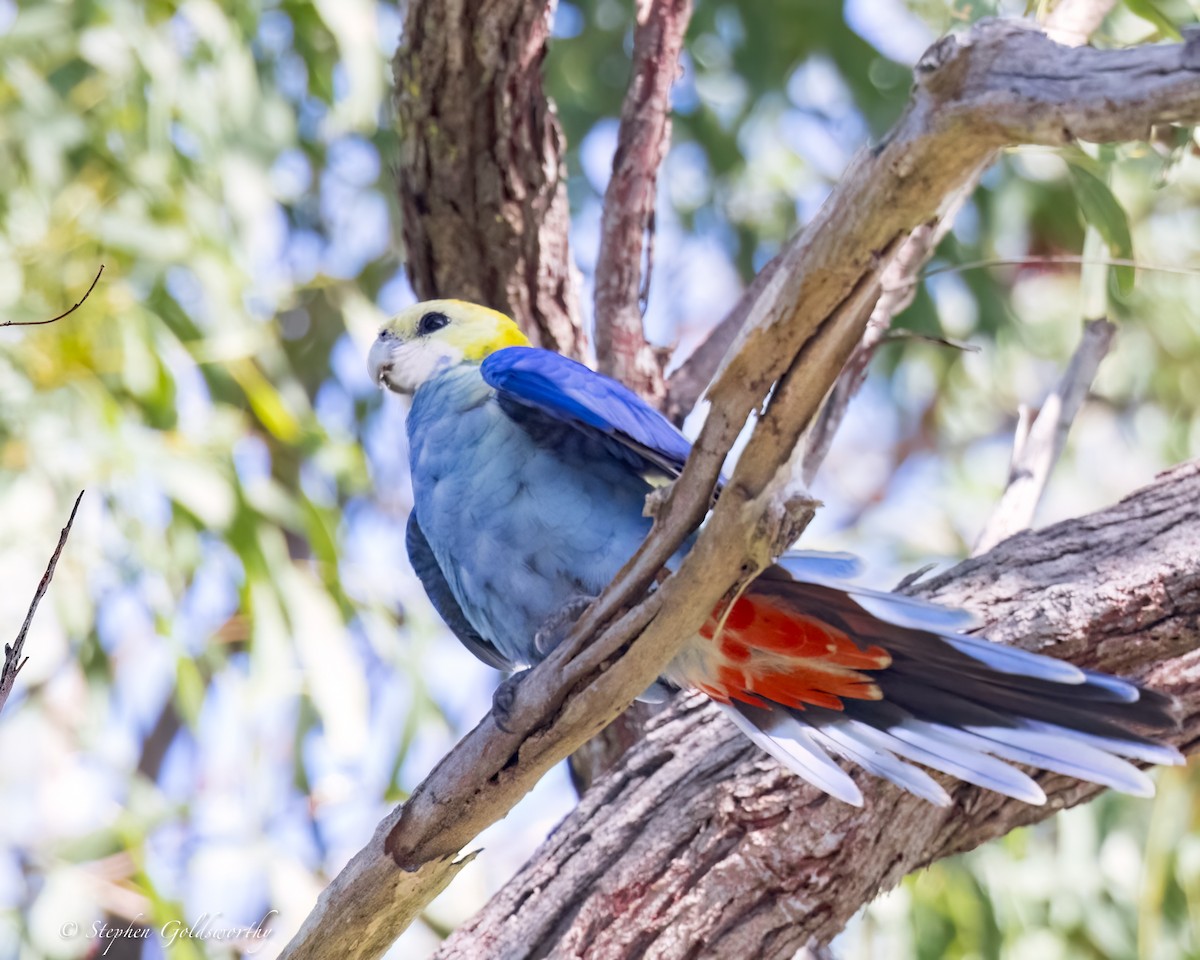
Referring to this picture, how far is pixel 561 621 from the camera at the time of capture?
212 centimetres

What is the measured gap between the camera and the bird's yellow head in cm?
262

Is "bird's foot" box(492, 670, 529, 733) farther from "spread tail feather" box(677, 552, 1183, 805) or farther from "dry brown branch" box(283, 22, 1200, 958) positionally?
"spread tail feather" box(677, 552, 1183, 805)

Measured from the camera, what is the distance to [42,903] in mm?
3553

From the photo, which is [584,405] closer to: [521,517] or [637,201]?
[521,517]

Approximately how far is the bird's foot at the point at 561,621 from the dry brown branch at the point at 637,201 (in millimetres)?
926

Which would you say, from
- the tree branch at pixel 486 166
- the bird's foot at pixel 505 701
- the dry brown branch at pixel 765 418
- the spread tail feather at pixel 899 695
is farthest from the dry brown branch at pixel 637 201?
the dry brown branch at pixel 765 418

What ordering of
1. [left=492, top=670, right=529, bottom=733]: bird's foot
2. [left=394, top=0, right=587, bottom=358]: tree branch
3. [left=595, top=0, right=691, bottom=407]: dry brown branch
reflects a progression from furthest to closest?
[left=595, top=0, right=691, bottom=407]: dry brown branch, [left=394, top=0, right=587, bottom=358]: tree branch, [left=492, top=670, right=529, bottom=733]: bird's foot

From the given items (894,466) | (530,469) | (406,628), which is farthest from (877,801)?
(894,466)

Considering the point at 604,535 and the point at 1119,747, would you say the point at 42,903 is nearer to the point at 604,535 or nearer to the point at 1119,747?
the point at 604,535

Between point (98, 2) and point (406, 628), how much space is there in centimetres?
206

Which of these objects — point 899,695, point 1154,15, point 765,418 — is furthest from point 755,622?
point 1154,15

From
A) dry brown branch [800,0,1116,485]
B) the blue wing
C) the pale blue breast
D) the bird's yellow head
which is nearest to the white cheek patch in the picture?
the bird's yellow head

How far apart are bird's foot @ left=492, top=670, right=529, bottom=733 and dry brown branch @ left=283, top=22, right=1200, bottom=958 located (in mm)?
11

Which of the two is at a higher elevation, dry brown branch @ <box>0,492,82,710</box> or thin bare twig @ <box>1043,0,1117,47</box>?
thin bare twig @ <box>1043,0,1117,47</box>
